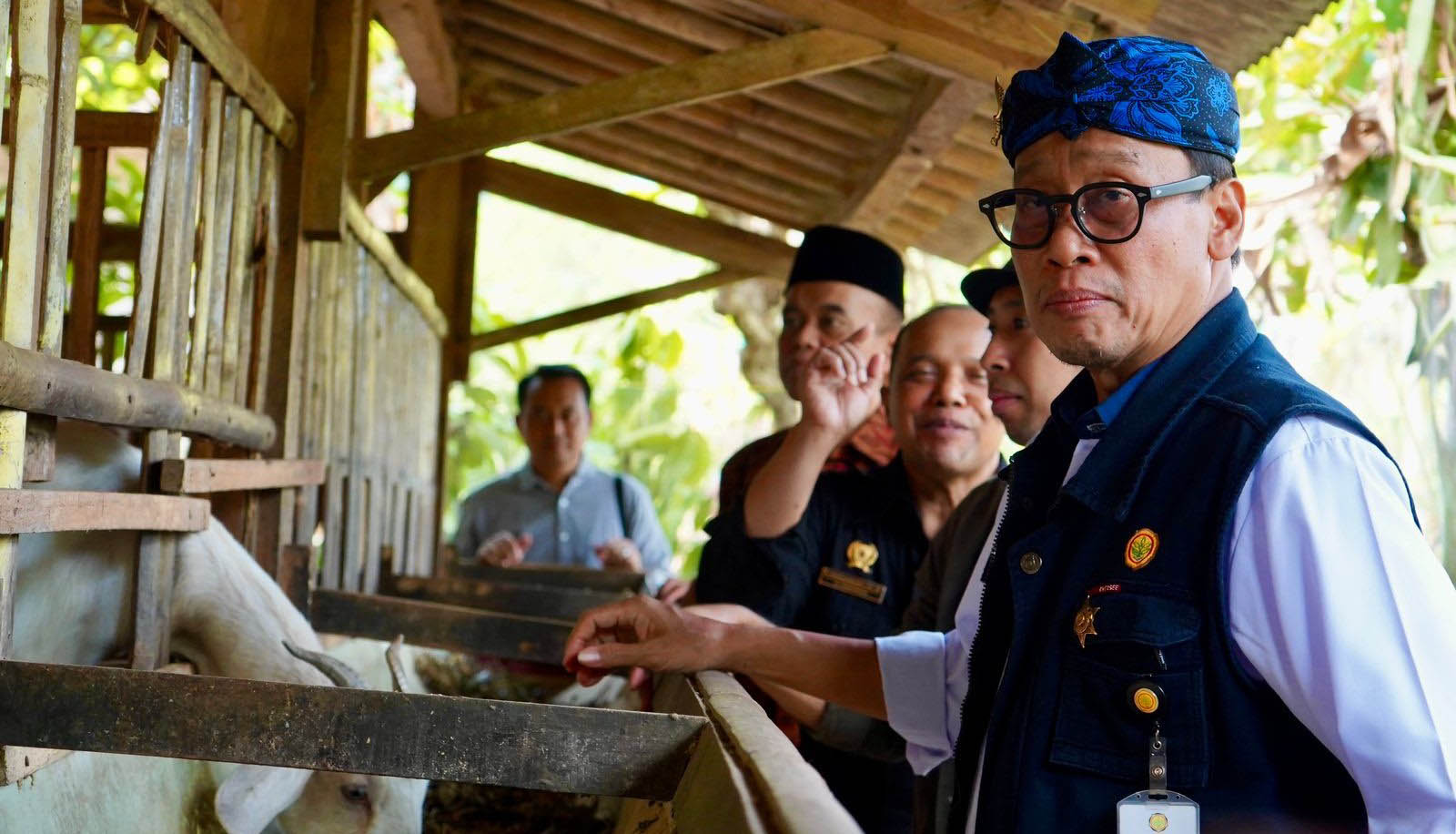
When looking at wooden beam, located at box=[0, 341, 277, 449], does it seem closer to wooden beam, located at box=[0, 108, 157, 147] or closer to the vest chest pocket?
wooden beam, located at box=[0, 108, 157, 147]

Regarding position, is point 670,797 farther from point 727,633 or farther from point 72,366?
point 72,366

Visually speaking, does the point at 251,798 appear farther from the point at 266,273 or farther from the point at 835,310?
the point at 835,310

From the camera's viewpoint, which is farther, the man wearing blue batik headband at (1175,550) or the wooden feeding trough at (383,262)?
the wooden feeding trough at (383,262)

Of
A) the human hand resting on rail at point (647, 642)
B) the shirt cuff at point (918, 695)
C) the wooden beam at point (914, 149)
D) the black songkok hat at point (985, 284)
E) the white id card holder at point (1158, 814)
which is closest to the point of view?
the white id card holder at point (1158, 814)

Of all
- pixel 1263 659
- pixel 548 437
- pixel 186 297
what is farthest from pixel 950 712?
pixel 548 437

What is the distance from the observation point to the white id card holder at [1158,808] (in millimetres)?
1414

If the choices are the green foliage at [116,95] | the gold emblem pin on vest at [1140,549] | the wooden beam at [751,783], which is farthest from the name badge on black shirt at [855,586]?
the green foliage at [116,95]

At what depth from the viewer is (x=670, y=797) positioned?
176cm

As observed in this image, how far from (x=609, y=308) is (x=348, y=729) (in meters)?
5.79

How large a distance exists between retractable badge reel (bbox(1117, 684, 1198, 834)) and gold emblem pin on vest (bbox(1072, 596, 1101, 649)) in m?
0.09

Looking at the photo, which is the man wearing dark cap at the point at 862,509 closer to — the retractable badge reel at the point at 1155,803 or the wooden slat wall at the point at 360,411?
the wooden slat wall at the point at 360,411

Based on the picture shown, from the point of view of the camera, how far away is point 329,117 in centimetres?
389

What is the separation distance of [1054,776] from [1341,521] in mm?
417

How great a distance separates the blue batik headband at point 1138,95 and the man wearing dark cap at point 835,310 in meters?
2.11
